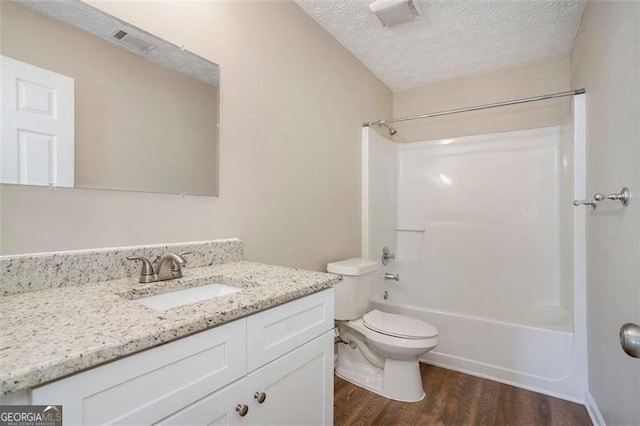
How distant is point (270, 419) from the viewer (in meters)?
0.93

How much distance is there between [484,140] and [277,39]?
1.92 metres

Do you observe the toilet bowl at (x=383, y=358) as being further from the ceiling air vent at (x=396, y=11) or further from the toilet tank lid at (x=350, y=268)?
the ceiling air vent at (x=396, y=11)

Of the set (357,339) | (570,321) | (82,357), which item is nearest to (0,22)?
(82,357)

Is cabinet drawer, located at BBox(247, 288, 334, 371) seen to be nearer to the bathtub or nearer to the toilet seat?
the toilet seat

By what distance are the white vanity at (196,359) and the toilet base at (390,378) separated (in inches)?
32.3

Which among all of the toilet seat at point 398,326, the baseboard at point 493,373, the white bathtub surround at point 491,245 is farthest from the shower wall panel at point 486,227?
the toilet seat at point 398,326

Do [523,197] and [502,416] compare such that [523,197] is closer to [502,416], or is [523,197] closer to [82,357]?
[502,416]

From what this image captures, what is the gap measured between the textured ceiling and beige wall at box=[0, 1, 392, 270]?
149mm

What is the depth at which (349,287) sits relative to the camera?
1.96 meters

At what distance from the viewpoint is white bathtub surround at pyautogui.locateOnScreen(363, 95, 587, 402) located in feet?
6.44

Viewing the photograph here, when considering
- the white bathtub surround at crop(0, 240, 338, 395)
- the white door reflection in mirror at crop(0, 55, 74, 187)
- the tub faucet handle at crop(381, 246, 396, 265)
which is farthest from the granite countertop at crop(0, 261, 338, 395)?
the tub faucet handle at crop(381, 246, 396, 265)

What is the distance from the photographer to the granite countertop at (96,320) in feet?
1.66

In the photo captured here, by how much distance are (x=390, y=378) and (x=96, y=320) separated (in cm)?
172

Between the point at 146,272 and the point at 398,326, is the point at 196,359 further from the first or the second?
the point at 398,326
